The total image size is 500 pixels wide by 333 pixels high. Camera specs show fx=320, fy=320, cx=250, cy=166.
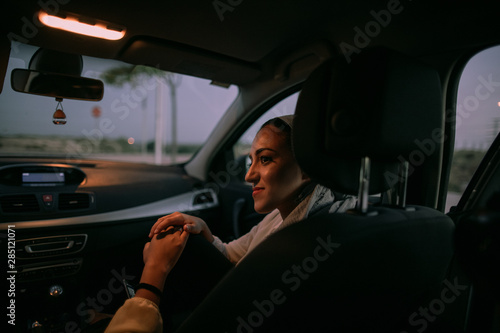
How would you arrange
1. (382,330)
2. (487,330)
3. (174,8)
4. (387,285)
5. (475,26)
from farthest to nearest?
1. (174,8)
2. (475,26)
3. (487,330)
4. (382,330)
5. (387,285)

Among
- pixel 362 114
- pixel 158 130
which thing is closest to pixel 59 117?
pixel 362 114

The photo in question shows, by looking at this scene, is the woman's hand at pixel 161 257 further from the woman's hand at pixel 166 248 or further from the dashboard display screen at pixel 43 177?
the dashboard display screen at pixel 43 177

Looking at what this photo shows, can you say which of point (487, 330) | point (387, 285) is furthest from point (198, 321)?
point (487, 330)

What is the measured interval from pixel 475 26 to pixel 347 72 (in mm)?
1174

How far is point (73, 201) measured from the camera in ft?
9.36

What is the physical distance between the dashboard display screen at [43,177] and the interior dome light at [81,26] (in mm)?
1298

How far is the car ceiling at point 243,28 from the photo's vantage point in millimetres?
1806

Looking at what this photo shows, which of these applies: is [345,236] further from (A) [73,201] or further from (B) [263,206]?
(A) [73,201]

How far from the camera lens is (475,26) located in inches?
67.4

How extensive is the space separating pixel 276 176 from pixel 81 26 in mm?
1759

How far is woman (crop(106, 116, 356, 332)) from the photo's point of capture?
1.23 m

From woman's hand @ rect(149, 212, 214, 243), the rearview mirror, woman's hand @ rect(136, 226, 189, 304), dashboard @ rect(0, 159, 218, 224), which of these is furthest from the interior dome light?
woman's hand @ rect(136, 226, 189, 304)

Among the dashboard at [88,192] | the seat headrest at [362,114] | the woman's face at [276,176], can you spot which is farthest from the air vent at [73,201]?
the seat headrest at [362,114]

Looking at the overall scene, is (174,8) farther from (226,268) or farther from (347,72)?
(226,268)
